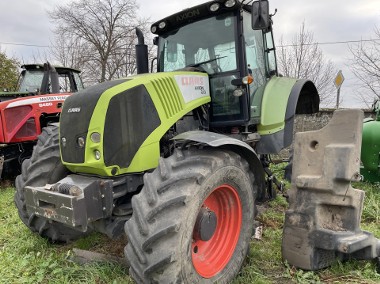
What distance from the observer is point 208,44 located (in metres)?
3.71

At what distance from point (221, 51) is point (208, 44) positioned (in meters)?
0.16

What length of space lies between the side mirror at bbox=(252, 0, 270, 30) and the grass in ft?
6.95

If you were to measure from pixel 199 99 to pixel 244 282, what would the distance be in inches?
68.4

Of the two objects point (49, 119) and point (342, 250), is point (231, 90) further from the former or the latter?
point (49, 119)

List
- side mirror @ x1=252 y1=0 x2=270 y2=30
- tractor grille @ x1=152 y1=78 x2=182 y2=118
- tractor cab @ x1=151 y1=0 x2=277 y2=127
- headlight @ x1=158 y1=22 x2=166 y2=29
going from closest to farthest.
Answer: tractor grille @ x1=152 y1=78 x2=182 y2=118 → side mirror @ x1=252 y1=0 x2=270 y2=30 → tractor cab @ x1=151 y1=0 x2=277 y2=127 → headlight @ x1=158 y1=22 x2=166 y2=29

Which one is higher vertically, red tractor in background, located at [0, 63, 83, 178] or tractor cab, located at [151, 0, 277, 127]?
tractor cab, located at [151, 0, 277, 127]

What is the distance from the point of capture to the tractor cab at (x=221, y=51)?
11.9 ft

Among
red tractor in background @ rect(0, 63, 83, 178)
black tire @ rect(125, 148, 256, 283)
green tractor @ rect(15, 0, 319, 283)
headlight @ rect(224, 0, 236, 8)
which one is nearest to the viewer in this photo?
black tire @ rect(125, 148, 256, 283)

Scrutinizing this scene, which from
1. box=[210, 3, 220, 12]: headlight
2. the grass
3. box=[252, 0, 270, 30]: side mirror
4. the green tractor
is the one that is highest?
box=[210, 3, 220, 12]: headlight

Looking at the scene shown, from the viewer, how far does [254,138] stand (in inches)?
154

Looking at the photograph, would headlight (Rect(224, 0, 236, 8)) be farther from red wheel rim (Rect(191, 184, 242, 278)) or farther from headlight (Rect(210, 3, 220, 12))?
red wheel rim (Rect(191, 184, 242, 278))

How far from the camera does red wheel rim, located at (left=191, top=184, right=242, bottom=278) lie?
2840 millimetres

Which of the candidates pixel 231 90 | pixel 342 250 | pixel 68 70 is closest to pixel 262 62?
pixel 231 90

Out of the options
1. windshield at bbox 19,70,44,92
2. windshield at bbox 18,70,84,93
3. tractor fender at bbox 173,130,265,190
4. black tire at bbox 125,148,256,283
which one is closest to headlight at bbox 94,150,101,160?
black tire at bbox 125,148,256,283
